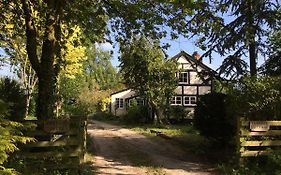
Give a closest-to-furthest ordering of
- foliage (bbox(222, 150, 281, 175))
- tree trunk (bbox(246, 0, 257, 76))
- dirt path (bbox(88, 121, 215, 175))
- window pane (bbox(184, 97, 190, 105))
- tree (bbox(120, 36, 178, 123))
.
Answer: foliage (bbox(222, 150, 281, 175))
dirt path (bbox(88, 121, 215, 175))
tree trunk (bbox(246, 0, 257, 76))
tree (bbox(120, 36, 178, 123))
window pane (bbox(184, 97, 190, 105))

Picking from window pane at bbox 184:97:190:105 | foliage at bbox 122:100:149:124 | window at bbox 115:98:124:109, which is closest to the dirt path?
foliage at bbox 122:100:149:124

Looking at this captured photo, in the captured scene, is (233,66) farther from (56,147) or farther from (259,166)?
(56,147)

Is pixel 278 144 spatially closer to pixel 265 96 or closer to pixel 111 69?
pixel 265 96

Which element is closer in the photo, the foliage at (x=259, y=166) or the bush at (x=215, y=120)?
the foliage at (x=259, y=166)

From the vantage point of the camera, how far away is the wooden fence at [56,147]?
30.3 feet

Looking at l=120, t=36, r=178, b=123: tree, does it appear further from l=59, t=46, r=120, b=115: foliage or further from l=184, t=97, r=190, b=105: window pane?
l=184, t=97, r=190, b=105: window pane

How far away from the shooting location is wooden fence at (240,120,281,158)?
37.8 feet

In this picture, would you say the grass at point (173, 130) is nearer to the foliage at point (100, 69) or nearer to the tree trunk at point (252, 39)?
the tree trunk at point (252, 39)

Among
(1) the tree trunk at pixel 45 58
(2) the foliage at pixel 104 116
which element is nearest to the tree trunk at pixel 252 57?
(1) the tree trunk at pixel 45 58

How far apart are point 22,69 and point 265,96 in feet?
78.9

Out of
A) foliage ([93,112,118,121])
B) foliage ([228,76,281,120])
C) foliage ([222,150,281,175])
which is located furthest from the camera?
foliage ([93,112,118,121])

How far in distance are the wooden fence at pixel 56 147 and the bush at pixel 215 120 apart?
7.07 meters

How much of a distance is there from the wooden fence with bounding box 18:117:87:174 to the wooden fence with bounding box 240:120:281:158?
16.3 ft

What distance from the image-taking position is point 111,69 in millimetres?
95438
